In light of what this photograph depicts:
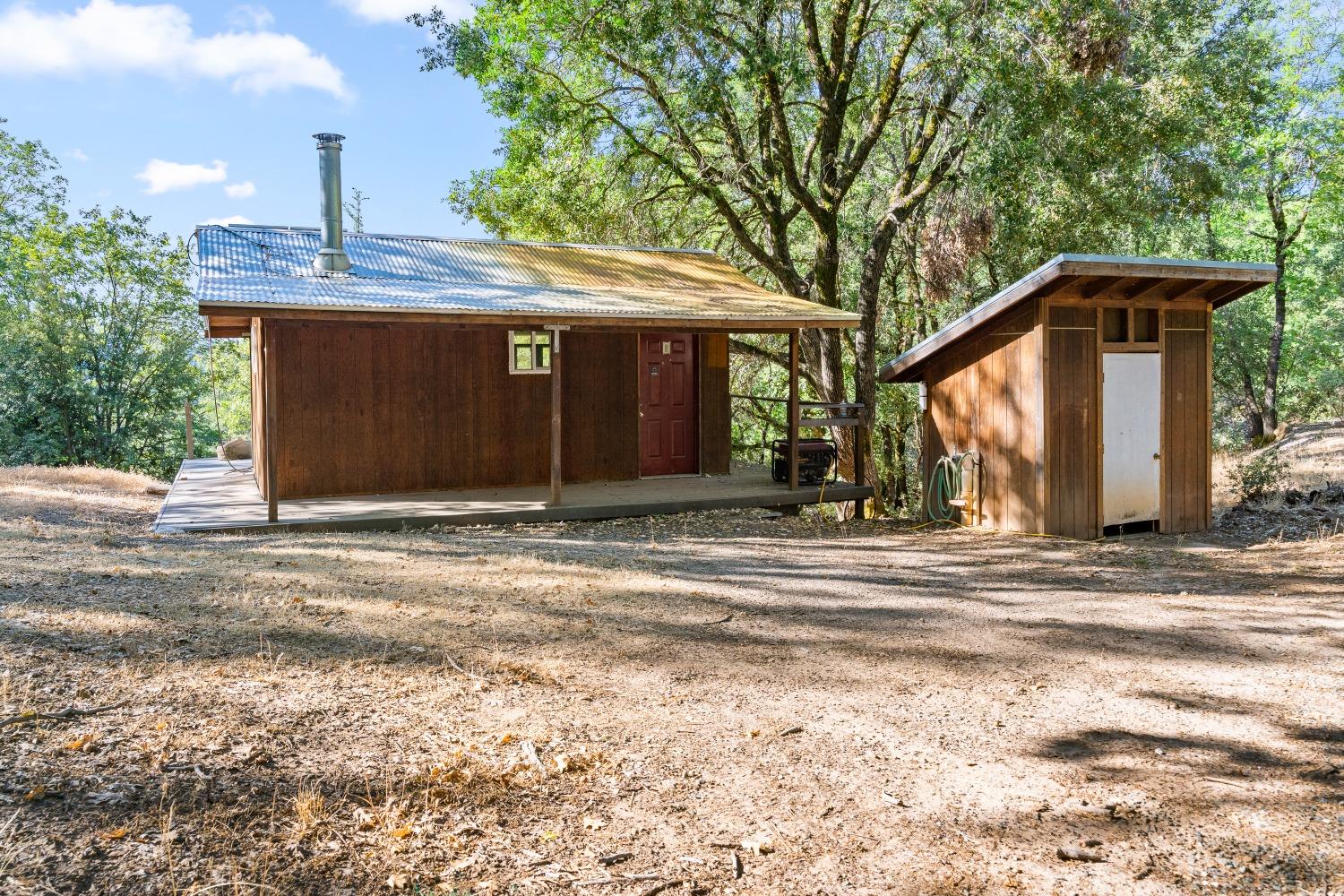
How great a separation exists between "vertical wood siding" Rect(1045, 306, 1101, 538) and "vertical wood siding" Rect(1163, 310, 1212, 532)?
1.07m

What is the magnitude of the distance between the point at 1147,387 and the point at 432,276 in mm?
8465

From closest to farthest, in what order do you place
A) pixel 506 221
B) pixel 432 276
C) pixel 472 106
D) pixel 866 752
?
1. pixel 866 752
2. pixel 432 276
3. pixel 472 106
4. pixel 506 221

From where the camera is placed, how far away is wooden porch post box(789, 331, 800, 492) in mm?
11516

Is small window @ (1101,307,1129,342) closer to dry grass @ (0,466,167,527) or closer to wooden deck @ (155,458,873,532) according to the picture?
wooden deck @ (155,458,873,532)

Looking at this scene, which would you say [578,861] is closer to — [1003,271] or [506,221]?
[1003,271]

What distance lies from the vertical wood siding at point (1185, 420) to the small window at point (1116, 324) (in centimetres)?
54

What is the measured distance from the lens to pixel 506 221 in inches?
780

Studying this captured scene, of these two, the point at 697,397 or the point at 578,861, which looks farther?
the point at 697,397

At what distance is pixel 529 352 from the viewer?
1207cm

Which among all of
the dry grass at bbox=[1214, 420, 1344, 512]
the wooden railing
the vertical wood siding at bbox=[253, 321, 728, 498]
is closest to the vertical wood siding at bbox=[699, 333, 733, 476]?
the wooden railing

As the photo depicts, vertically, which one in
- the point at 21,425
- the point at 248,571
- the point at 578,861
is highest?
the point at 21,425

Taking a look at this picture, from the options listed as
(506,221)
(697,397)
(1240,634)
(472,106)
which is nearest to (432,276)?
(697,397)

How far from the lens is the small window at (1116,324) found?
388 inches

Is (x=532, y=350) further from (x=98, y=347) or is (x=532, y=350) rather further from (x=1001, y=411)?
(x=98, y=347)
